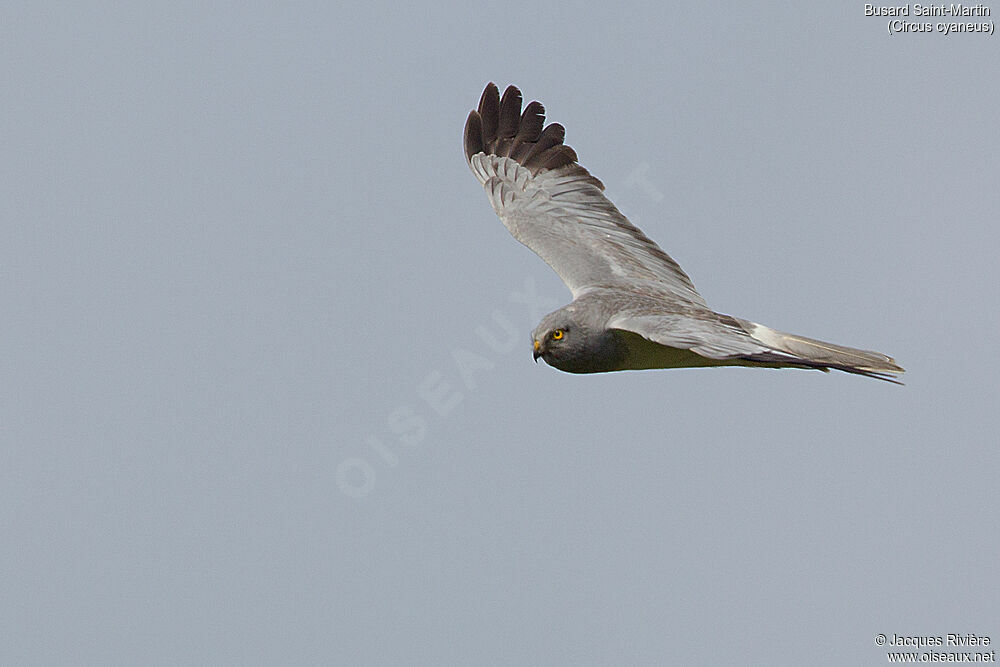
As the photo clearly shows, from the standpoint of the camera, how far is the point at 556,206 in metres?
14.7

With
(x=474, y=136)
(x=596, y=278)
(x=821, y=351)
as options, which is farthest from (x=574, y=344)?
(x=474, y=136)

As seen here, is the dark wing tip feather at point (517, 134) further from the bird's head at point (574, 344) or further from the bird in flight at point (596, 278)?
Answer: the bird's head at point (574, 344)

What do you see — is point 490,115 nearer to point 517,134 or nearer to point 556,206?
point 517,134

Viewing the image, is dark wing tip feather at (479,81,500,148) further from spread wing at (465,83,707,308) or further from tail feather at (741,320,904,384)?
tail feather at (741,320,904,384)

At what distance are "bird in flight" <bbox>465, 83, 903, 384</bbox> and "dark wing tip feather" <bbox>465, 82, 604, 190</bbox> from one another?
0.04ft

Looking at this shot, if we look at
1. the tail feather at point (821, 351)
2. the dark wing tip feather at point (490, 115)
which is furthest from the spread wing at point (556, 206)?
the tail feather at point (821, 351)

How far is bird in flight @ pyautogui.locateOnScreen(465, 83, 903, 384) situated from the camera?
34.5 ft

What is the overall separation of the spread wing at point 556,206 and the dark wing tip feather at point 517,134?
1 centimetres

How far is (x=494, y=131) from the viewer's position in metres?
15.5

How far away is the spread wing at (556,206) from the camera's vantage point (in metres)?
13.6

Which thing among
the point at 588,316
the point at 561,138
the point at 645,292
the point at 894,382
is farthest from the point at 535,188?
the point at 894,382

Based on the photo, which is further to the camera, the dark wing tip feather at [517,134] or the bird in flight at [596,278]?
the dark wing tip feather at [517,134]

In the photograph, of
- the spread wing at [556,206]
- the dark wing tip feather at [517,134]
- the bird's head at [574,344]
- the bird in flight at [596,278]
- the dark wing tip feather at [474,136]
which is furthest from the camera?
the dark wing tip feather at [474,136]

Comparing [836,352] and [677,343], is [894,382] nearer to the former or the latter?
[677,343]
